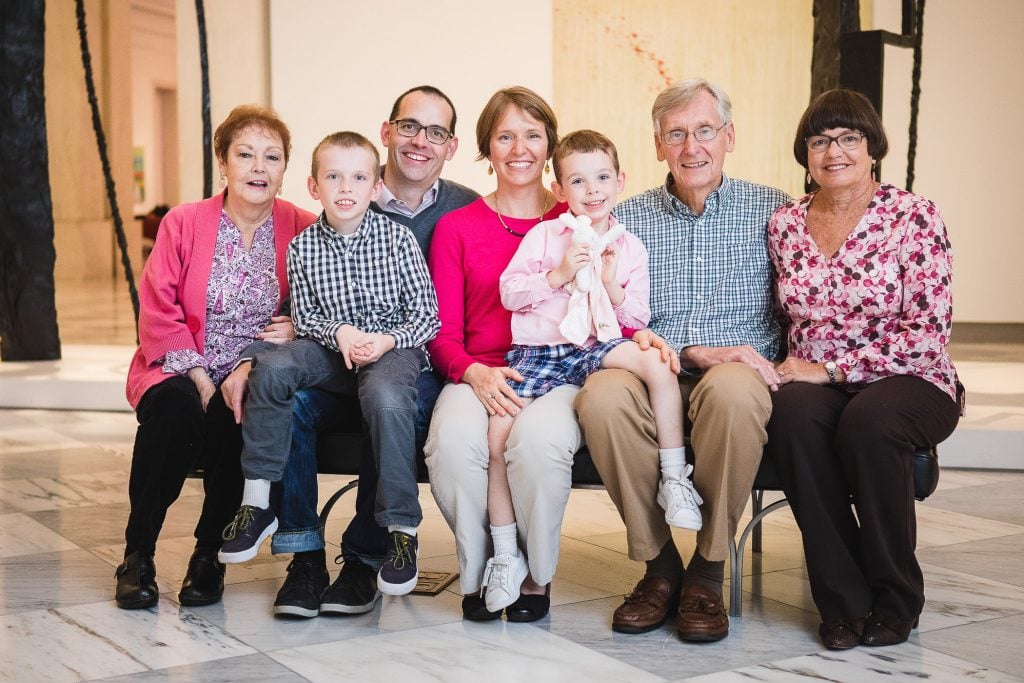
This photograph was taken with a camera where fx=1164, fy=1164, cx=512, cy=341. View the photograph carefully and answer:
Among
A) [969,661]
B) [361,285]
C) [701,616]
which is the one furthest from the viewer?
[361,285]

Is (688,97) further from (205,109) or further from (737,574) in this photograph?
(205,109)

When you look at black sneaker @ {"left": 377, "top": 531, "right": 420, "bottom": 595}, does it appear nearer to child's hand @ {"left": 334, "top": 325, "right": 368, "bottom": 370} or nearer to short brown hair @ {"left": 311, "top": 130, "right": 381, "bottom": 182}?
child's hand @ {"left": 334, "top": 325, "right": 368, "bottom": 370}

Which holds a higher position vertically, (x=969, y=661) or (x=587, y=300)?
(x=587, y=300)

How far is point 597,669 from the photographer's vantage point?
2613 millimetres

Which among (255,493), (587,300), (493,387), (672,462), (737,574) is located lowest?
(737,574)

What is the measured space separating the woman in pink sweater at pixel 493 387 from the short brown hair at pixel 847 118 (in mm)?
706

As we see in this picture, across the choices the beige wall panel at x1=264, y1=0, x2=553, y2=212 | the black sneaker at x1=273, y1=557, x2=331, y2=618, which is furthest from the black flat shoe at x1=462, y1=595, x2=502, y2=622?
the beige wall panel at x1=264, y1=0, x2=553, y2=212

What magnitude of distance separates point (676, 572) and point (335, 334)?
1.08 meters

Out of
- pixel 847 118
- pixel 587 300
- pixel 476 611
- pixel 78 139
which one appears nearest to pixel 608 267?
pixel 587 300

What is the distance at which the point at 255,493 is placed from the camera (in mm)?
2924

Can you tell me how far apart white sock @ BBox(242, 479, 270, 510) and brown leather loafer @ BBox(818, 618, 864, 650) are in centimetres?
141

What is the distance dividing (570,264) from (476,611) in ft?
2.99

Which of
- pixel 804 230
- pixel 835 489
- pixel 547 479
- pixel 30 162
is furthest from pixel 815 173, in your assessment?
pixel 30 162

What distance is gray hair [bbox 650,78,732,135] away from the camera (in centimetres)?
323
